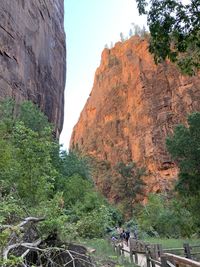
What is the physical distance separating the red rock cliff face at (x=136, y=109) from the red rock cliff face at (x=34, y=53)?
21.9 metres

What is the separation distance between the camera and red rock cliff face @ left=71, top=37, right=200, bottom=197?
2313 inches

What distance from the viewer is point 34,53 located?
36.2 metres

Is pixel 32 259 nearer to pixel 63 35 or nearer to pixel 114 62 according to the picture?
pixel 63 35

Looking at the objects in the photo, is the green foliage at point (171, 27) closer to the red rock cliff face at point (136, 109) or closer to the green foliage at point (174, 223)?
the green foliage at point (174, 223)

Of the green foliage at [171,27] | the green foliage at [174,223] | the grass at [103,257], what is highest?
the green foliage at [171,27]

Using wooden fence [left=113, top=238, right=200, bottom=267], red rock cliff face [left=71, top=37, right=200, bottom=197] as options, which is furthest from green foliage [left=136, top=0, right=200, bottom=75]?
red rock cliff face [left=71, top=37, right=200, bottom=197]

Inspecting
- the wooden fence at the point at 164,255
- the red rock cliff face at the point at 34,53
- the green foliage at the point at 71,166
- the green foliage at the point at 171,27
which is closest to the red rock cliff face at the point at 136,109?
the red rock cliff face at the point at 34,53

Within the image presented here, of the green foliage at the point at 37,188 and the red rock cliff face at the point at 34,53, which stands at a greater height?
the red rock cliff face at the point at 34,53

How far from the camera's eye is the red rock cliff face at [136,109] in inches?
2313

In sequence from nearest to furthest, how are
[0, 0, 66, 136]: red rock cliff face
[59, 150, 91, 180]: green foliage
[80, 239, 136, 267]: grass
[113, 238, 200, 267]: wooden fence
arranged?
[113, 238, 200, 267]: wooden fence < [80, 239, 136, 267]: grass < [0, 0, 66, 136]: red rock cliff face < [59, 150, 91, 180]: green foliage

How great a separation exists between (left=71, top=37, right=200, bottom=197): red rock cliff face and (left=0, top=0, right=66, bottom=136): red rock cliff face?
21.9 m

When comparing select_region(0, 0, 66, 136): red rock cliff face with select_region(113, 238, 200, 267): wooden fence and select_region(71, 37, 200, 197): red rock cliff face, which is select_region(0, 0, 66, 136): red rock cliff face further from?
select_region(71, 37, 200, 197): red rock cliff face

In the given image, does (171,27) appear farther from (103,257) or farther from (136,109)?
(136,109)

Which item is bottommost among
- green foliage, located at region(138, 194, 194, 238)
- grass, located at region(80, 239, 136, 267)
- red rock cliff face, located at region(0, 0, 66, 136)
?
grass, located at region(80, 239, 136, 267)
